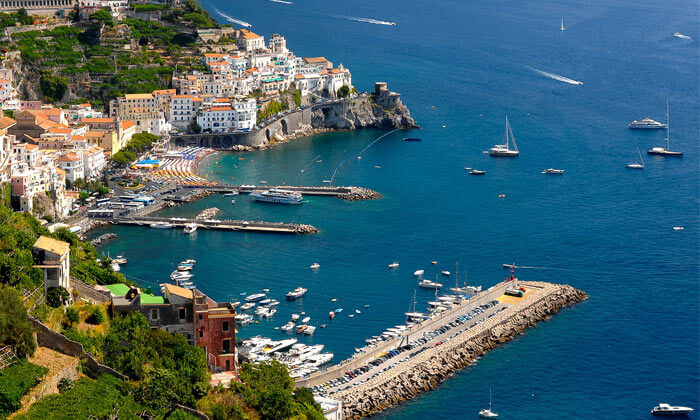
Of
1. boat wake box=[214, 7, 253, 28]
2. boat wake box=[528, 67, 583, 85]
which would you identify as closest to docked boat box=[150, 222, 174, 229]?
boat wake box=[528, 67, 583, 85]

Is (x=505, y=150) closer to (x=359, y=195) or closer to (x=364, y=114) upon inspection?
(x=364, y=114)

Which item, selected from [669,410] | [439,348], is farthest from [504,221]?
[669,410]

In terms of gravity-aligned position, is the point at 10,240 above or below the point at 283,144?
above

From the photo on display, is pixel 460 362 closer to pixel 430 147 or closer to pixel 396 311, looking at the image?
pixel 396 311

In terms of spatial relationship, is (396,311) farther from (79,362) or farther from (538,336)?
(79,362)

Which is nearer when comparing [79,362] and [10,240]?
[79,362]

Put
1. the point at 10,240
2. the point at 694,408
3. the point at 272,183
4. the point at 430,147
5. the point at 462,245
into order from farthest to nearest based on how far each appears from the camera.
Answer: the point at 430,147 → the point at 272,183 → the point at 462,245 → the point at 694,408 → the point at 10,240

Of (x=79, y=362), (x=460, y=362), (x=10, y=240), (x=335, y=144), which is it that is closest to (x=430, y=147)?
(x=335, y=144)

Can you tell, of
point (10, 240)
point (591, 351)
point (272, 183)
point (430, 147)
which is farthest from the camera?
point (430, 147)

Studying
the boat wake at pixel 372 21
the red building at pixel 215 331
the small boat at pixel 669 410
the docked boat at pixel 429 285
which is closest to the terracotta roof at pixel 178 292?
the red building at pixel 215 331
